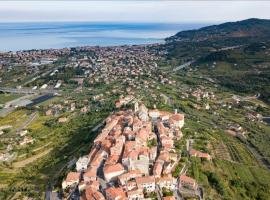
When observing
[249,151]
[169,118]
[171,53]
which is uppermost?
[169,118]

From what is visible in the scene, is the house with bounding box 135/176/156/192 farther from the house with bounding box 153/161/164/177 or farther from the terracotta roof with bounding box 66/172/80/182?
the terracotta roof with bounding box 66/172/80/182

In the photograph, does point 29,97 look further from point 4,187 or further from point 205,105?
point 4,187

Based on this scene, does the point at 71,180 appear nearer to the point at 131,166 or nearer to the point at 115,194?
the point at 131,166

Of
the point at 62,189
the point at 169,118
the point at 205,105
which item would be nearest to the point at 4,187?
the point at 62,189

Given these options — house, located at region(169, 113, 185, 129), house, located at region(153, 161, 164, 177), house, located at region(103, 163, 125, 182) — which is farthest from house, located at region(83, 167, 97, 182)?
house, located at region(169, 113, 185, 129)

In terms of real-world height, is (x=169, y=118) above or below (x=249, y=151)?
above

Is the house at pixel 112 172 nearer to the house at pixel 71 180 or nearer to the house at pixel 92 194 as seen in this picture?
the house at pixel 71 180

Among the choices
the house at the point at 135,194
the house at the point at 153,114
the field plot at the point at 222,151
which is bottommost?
the field plot at the point at 222,151

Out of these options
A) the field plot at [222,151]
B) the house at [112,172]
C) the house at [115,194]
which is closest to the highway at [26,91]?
the field plot at [222,151]
